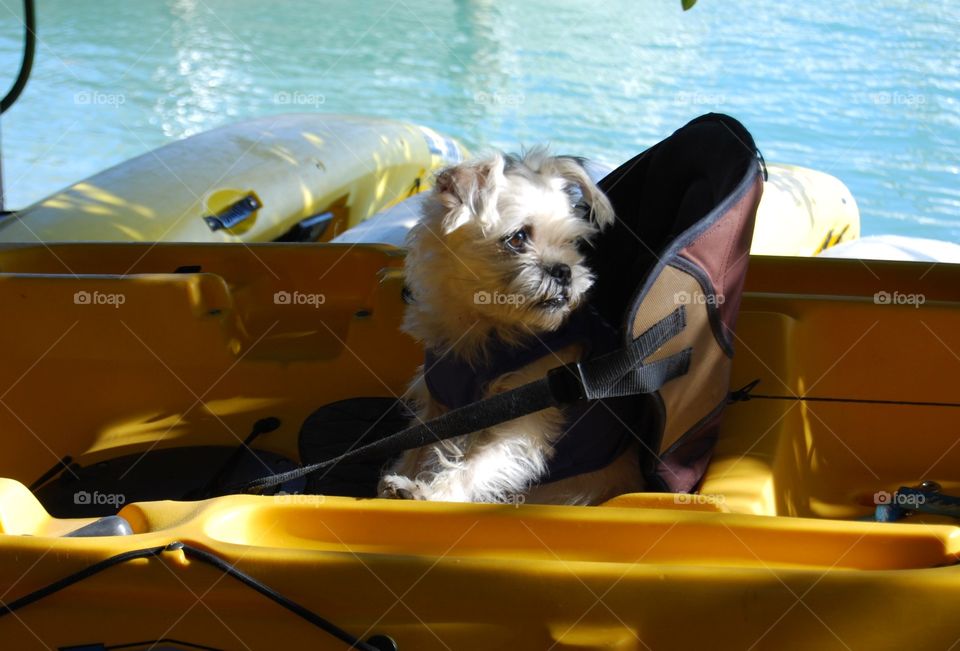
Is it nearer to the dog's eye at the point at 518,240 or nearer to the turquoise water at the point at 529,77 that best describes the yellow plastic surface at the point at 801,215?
the dog's eye at the point at 518,240

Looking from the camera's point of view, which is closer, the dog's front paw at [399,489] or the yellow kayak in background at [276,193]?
the dog's front paw at [399,489]

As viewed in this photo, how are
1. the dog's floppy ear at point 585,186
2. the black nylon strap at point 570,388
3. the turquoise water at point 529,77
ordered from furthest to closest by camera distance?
the turquoise water at point 529,77 < the dog's floppy ear at point 585,186 < the black nylon strap at point 570,388

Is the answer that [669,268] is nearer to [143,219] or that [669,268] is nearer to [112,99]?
[143,219]

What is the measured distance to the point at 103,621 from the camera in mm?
1405

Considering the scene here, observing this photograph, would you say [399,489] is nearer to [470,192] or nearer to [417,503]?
[417,503]

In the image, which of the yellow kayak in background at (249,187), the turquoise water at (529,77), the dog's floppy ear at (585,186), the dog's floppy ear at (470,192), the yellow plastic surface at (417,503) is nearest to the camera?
the yellow plastic surface at (417,503)

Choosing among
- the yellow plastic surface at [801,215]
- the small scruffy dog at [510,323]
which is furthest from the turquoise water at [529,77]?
the small scruffy dog at [510,323]

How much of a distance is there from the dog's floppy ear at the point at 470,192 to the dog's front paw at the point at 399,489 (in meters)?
0.51

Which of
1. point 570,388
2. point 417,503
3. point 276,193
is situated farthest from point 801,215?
point 417,503

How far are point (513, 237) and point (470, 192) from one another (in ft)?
0.45

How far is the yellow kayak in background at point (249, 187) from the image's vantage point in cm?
364

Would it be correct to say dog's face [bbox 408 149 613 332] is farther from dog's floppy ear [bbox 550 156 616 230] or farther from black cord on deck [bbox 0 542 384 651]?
black cord on deck [bbox 0 542 384 651]

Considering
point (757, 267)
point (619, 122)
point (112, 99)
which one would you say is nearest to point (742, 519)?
point (757, 267)

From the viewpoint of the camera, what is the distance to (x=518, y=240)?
6.51 feet
